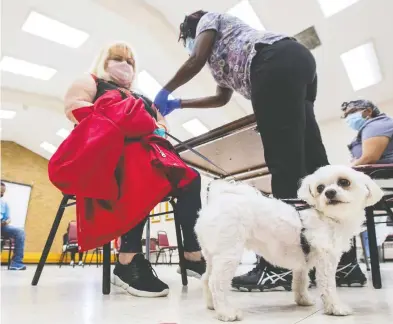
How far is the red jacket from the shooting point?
4.27ft

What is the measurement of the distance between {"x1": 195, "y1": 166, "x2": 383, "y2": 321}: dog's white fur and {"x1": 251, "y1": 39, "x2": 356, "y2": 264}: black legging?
231mm

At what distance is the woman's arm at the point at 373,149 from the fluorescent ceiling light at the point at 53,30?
492 centimetres

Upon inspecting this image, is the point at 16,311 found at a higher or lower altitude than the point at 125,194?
lower

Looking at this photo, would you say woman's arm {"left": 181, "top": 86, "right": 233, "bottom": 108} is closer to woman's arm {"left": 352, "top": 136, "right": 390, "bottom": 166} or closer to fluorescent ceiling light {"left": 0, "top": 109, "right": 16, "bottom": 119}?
woman's arm {"left": 352, "top": 136, "right": 390, "bottom": 166}

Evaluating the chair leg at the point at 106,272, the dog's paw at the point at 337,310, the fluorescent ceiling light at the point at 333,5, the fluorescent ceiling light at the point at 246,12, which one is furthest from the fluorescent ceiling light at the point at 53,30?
the dog's paw at the point at 337,310

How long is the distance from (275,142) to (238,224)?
0.46m

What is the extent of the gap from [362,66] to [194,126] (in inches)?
138

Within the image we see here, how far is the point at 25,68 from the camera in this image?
705cm

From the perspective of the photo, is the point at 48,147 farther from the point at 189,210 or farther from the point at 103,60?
the point at 189,210

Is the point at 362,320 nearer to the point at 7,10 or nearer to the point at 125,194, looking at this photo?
the point at 125,194

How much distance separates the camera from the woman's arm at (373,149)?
227cm

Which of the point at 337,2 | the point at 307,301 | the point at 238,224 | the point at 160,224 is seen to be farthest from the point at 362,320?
the point at 160,224

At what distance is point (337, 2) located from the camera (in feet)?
15.8

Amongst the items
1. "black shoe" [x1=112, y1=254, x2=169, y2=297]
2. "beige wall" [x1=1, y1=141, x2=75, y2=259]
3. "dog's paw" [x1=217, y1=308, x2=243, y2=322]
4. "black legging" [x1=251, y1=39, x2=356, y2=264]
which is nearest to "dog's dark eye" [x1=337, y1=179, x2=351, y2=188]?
"black legging" [x1=251, y1=39, x2=356, y2=264]
